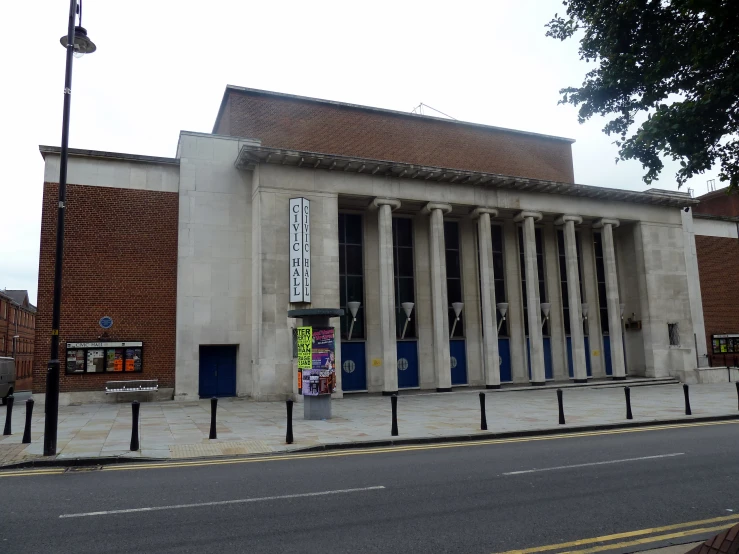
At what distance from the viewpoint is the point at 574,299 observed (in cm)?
2983

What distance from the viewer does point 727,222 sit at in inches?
1492

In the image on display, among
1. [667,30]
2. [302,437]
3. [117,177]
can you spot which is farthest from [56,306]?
[117,177]

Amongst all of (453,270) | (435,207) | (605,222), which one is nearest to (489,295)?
(453,270)

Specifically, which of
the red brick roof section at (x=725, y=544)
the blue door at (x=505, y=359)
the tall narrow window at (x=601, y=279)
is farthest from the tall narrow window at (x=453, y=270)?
the red brick roof section at (x=725, y=544)

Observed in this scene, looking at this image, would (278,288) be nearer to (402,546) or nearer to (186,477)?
(186,477)

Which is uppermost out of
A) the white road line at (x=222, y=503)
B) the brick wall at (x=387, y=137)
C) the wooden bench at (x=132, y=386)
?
the brick wall at (x=387, y=137)

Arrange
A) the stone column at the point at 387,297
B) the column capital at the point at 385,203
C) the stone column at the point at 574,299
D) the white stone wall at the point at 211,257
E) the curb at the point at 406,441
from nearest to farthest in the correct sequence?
1. the curb at the point at 406,441
2. the white stone wall at the point at 211,257
3. the stone column at the point at 387,297
4. the column capital at the point at 385,203
5. the stone column at the point at 574,299

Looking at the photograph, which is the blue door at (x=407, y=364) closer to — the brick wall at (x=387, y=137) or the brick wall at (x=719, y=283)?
the brick wall at (x=387, y=137)

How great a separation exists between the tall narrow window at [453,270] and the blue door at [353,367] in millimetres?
5536

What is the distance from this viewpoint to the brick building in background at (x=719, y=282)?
1403 inches

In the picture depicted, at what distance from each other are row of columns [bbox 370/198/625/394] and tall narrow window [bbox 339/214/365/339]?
1.55 m

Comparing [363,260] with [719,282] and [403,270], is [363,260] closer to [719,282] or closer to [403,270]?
[403,270]

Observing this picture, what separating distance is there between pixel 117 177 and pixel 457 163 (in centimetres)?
1784

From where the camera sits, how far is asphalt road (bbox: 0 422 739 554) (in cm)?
559
